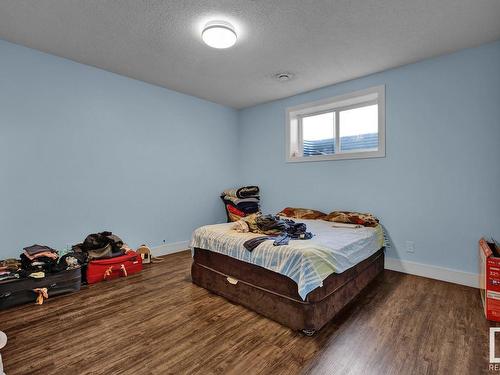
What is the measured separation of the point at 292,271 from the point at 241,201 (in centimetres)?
274

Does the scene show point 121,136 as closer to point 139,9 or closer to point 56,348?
point 139,9

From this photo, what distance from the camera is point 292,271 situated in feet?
6.38

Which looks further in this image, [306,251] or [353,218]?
[353,218]

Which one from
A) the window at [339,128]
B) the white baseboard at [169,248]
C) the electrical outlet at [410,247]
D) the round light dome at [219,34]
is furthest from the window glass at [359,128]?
the white baseboard at [169,248]

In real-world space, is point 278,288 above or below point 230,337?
above

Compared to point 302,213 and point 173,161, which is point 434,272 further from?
point 173,161

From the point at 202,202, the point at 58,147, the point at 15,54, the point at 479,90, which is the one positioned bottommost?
the point at 202,202

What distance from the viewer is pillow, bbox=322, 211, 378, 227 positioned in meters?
3.19

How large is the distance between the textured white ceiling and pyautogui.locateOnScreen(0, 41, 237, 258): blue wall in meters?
0.35

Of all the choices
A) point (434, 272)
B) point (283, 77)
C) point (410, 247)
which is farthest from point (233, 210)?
point (434, 272)

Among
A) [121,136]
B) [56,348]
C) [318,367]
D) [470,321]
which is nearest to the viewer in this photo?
[318,367]

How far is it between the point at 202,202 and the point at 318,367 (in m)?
3.39

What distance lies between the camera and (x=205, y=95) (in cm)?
431

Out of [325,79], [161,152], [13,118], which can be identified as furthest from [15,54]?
[325,79]
